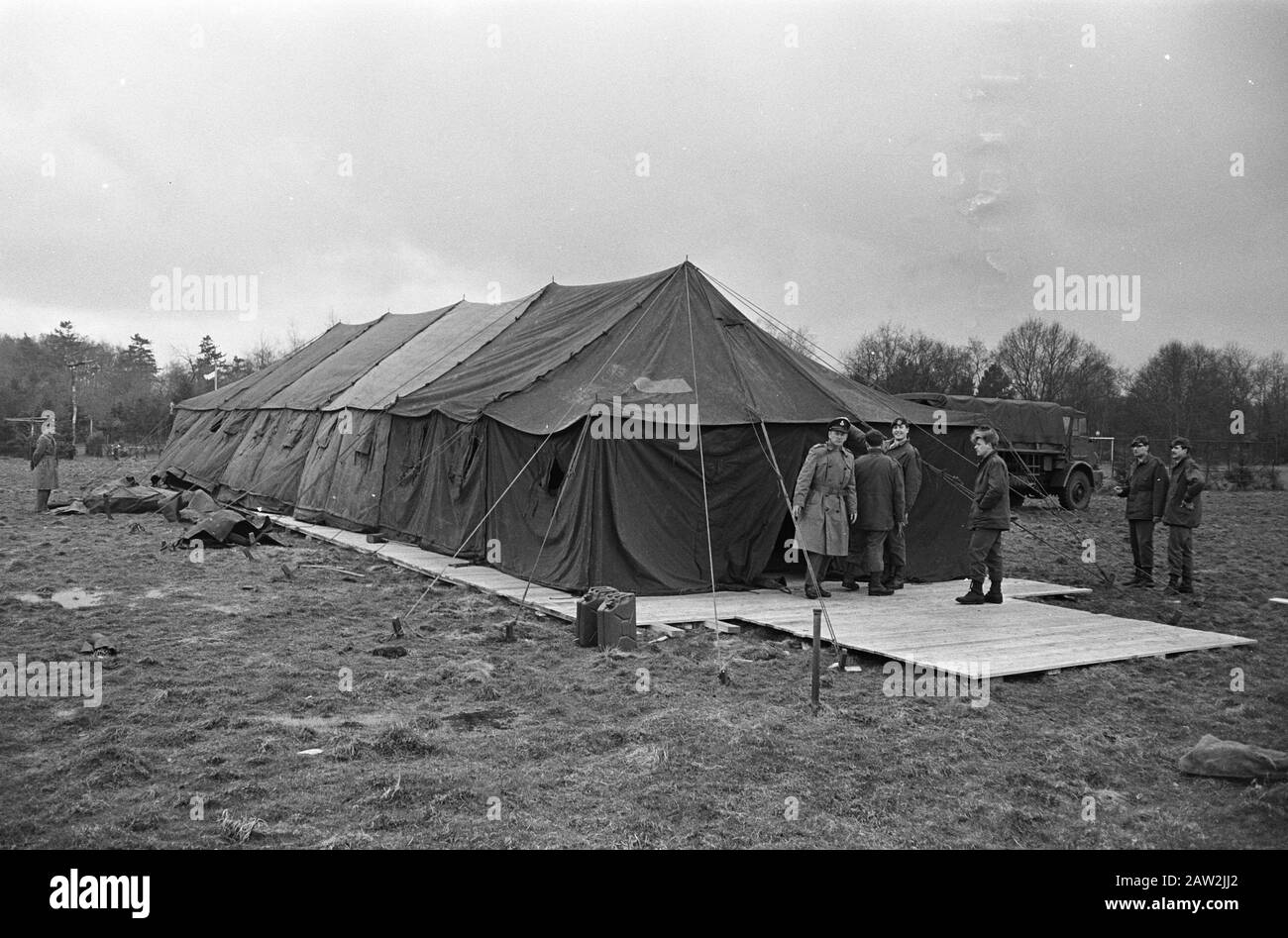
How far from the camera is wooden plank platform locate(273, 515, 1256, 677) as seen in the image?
25.3ft

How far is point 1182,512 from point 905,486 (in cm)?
324

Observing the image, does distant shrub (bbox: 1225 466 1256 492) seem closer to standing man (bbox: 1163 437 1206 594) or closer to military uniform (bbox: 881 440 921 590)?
standing man (bbox: 1163 437 1206 594)

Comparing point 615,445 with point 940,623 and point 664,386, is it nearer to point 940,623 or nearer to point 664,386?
point 664,386

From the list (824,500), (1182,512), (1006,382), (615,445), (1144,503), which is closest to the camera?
(824,500)

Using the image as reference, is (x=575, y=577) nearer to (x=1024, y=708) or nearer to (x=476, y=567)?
(x=476, y=567)

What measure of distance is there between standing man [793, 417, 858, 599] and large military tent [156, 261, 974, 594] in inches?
18.7

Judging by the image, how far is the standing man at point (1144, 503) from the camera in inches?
463

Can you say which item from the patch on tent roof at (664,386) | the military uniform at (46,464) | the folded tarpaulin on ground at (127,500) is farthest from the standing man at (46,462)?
the patch on tent roof at (664,386)

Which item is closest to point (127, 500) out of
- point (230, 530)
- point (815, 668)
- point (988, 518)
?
point (230, 530)

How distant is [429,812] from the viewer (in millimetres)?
4504

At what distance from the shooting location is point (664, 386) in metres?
10.6

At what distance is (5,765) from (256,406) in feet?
53.0

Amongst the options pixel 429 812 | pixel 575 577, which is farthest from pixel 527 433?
pixel 429 812
